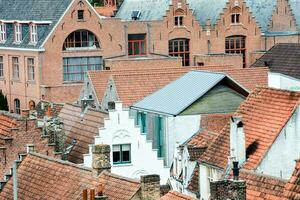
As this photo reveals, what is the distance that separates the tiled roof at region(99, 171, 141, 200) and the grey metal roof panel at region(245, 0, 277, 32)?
63996mm

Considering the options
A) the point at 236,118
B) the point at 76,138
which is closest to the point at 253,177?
the point at 236,118

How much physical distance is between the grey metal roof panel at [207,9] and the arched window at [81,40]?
11535 mm

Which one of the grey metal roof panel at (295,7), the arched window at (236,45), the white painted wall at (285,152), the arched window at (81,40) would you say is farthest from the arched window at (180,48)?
the white painted wall at (285,152)

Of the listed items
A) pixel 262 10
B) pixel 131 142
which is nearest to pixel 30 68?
pixel 262 10

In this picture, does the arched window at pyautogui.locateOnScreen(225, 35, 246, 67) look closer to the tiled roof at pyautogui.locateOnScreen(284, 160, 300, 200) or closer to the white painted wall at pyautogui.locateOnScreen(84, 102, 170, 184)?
the white painted wall at pyautogui.locateOnScreen(84, 102, 170, 184)

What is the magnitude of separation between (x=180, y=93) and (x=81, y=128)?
273 inches

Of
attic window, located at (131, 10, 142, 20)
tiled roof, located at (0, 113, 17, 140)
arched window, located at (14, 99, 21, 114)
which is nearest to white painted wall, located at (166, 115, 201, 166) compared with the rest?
tiled roof, located at (0, 113, 17, 140)

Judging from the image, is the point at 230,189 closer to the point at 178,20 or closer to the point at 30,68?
the point at 30,68

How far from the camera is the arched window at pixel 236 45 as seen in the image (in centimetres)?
9275

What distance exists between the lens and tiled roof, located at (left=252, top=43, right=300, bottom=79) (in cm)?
7856

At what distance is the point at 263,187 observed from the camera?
30156 millimetres

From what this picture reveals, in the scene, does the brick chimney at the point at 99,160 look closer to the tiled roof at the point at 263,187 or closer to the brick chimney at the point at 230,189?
the tiled roof at the point at 263,187

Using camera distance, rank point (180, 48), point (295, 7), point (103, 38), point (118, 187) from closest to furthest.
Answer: point (118, 187), point (103, 38), point (180, 48), point (295, 7)

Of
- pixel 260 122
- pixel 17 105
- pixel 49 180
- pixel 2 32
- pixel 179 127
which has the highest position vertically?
pixel 2 32
